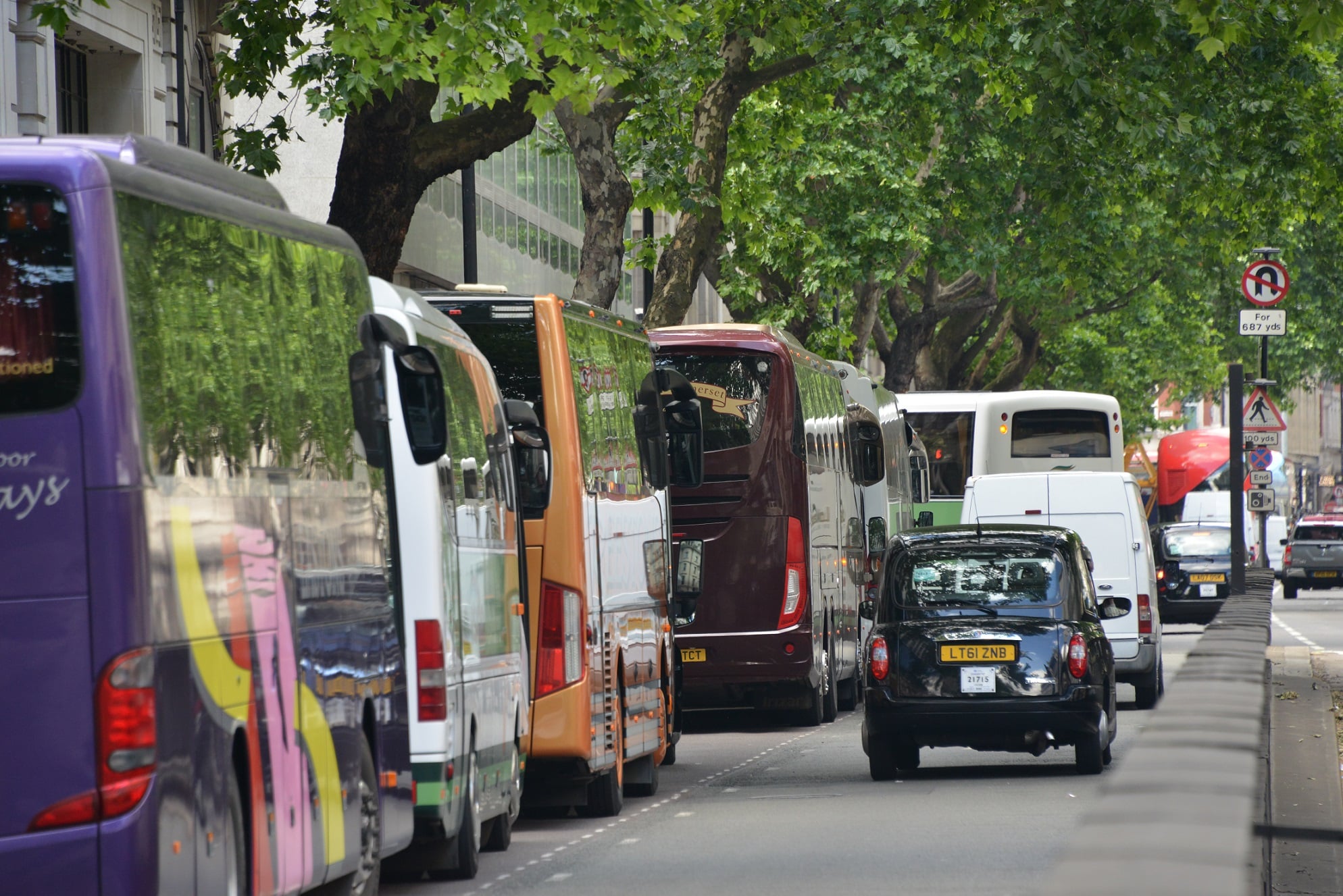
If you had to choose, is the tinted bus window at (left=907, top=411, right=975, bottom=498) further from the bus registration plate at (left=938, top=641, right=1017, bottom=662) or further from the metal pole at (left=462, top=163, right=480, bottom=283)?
the bus registration plate at (left=938, top=641, right=1017, bottom=662)

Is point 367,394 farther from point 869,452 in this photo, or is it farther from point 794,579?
point 869,452

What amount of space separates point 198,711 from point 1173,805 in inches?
176

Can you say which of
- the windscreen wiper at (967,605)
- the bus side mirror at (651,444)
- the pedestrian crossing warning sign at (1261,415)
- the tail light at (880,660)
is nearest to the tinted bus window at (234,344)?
the tail light at (880,660)

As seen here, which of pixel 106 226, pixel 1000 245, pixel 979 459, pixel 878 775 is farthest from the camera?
pixel 1000 245

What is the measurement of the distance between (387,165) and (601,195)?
6.62 metres

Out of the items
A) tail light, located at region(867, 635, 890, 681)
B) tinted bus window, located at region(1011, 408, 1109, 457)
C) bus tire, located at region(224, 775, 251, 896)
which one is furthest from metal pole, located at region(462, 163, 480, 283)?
bus tire, located at region(224, 775, 251, 896)

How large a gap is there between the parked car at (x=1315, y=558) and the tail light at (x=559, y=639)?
48.8 meters

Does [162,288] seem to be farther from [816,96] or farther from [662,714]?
[816,96]

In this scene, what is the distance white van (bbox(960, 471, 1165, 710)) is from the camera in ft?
75.4

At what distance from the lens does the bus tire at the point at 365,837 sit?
9.62 metres

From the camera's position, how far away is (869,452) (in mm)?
28109

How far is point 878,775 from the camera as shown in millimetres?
16484

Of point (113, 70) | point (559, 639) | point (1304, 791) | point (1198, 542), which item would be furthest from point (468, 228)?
point (1304, 791)

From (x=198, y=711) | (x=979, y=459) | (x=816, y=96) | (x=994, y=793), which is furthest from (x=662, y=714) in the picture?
(x=979, y=459)
